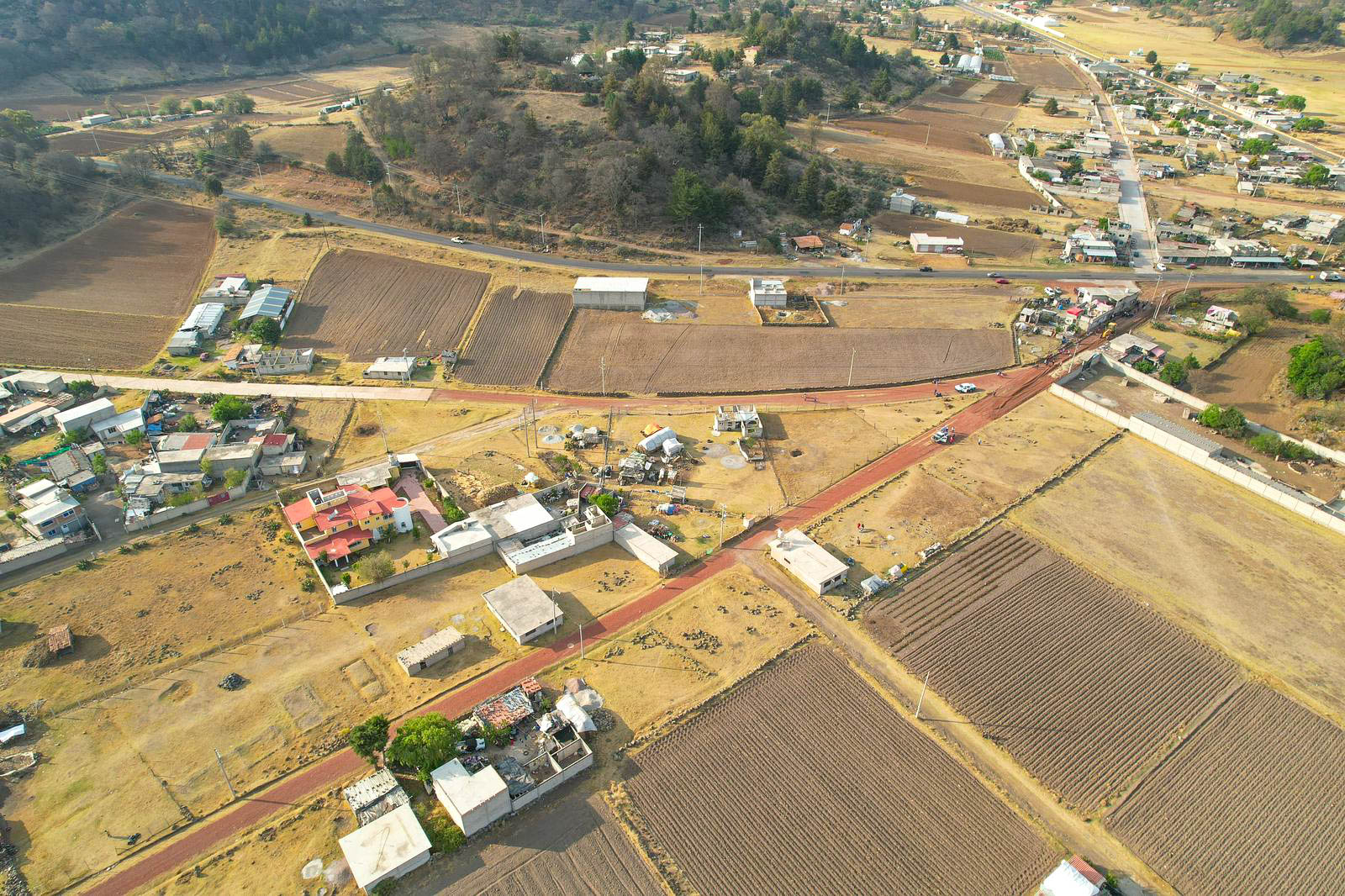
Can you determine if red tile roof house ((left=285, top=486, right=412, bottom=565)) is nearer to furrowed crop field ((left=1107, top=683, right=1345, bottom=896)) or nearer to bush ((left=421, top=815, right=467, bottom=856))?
bush ((left=421, top=815, right=467, bottom=856))

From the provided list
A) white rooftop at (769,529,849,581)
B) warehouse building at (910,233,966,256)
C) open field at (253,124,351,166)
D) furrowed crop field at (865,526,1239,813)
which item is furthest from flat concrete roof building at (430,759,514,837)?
open field at (253,124,351,166)

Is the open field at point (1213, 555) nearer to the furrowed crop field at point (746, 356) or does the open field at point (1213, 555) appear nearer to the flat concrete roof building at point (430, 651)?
the furrowed crop field at point (746, 356)

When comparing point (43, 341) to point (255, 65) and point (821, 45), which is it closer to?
point (255, 65)

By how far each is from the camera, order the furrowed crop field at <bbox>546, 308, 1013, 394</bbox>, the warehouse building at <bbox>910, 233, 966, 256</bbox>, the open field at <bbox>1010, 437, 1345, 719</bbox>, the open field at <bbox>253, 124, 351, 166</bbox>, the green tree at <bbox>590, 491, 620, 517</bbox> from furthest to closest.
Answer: the open field at <bbox>253, 124, 351, 166</bbox>, the warehouse building at <bbox>910, 233, 966, 256</bbox>, the furrowed crop field at <bbox>546, 308, 1013, 394</bbox>, the green tree at <bbox>590, 491, 620, 517</bbox>, the open field at <bbox>1010, 437, 1345, 719</bbox>

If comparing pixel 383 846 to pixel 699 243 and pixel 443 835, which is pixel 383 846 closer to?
pixel 443 835

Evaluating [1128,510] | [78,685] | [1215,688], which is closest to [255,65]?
[78,685]

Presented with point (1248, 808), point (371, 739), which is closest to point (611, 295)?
point (371, 739)
